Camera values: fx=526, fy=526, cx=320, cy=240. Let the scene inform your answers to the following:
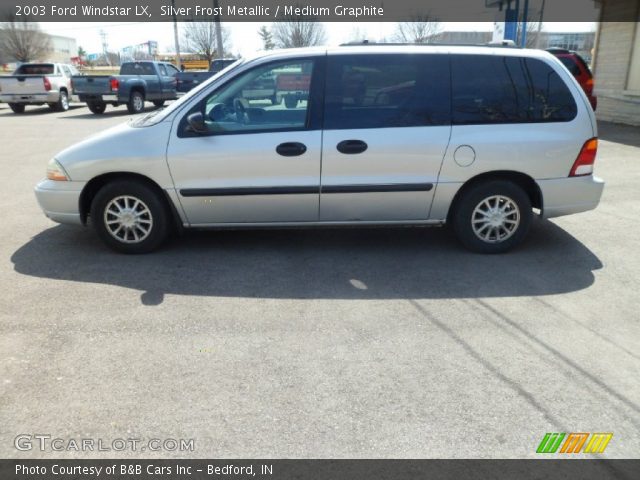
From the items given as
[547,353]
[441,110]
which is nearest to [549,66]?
[441,110]

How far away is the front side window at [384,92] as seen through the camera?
4.68 meters

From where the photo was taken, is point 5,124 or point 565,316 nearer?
point 565,316

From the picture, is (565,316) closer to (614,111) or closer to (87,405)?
Answer: (87,405)

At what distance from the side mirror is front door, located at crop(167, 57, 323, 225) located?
0.17 ft

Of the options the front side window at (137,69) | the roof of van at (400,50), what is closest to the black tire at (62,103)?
the front side window at (137,69)

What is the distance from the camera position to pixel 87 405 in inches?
113

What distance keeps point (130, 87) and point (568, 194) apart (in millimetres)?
18230

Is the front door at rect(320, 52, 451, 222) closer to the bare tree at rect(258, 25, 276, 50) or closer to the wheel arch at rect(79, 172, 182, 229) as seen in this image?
the wheel arch at rect(79, 172, 182, 229)

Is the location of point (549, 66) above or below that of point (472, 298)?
above

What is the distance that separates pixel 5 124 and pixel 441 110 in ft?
55.7

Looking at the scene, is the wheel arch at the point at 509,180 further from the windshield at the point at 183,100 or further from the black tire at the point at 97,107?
the black tire at the point at 97,107
